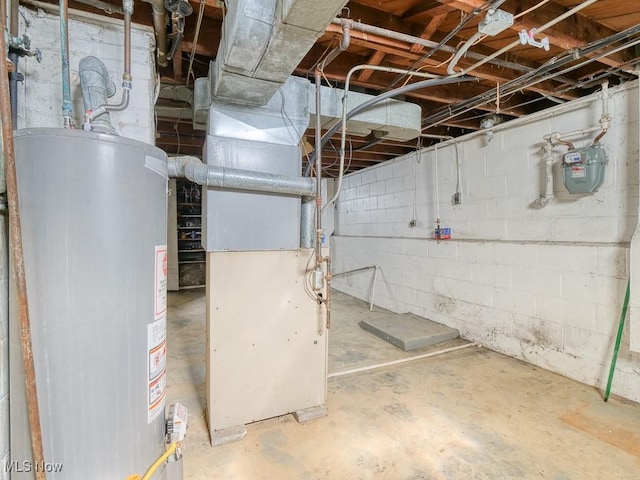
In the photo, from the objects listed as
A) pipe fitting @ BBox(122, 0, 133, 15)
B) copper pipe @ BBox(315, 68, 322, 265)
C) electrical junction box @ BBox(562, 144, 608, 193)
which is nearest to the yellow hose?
copper pipe @ BBox(315, 68, 322, 265)

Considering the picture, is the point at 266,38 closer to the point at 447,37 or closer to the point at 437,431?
the point at 447,37

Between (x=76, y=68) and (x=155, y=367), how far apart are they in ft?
4.82

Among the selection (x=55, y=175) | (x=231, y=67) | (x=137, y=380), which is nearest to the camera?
(x=55, y=175)

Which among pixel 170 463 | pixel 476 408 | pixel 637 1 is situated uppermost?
pixel 637 1

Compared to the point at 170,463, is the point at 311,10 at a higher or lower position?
higher

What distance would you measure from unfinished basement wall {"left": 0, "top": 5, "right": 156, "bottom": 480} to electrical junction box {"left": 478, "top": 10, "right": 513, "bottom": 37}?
5.63 ft

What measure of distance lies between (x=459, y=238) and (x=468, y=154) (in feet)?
3.02

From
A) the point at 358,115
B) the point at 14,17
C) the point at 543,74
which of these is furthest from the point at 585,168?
the point at 14,17

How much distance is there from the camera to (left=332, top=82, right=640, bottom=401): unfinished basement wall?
2264mm

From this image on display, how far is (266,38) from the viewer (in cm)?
126

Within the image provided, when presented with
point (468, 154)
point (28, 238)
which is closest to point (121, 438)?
point (28, 238)

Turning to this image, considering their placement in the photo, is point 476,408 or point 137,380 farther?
point 476,408

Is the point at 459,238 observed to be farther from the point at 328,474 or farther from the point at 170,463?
the point at 170,463

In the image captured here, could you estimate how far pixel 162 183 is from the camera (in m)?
1.04
